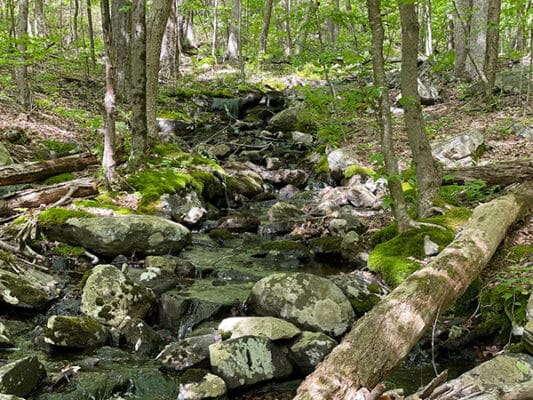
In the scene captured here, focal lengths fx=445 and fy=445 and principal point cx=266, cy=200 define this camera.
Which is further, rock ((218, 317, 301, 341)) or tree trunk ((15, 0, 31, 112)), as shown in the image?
tree trunk ((15, 0, 31, 112))

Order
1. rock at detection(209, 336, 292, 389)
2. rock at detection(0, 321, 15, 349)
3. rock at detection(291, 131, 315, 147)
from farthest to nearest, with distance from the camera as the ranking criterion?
1. rock at detection(291, 131, 315, 147)
2. rock at detection(0, 321, 15, 349)
3. rock at detection(209, 336, 292, 389)

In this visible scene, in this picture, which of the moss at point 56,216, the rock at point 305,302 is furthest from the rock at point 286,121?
the rock at point 305,302

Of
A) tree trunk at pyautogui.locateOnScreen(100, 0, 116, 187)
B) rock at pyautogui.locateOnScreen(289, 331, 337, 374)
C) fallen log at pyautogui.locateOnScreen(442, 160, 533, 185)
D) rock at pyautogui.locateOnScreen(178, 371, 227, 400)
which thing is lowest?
rock at pyautogui.locateOnScreen(289, 331, 337, 374)

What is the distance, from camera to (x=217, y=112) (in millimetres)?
→ 17719

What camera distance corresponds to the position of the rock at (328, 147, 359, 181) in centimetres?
1123

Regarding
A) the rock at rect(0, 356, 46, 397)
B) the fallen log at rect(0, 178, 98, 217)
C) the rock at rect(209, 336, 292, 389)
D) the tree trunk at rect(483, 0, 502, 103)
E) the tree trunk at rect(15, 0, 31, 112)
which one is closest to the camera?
the rock at rect(0, 356, 46, 397)

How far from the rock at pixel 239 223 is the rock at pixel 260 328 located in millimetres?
4133

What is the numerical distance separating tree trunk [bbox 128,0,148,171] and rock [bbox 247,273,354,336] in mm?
4814

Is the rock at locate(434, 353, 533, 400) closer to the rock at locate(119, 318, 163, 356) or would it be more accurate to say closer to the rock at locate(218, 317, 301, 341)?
the rock at locate(218, 317, 301, 341)

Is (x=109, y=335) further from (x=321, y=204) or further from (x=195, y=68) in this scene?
(x=195, y=68)

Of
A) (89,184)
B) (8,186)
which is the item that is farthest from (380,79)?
(8,186)

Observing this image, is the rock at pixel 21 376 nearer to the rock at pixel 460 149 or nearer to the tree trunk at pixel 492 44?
the rock at pixel 460 149

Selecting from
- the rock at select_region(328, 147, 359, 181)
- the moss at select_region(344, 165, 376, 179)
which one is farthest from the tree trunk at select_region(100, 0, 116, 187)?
the rock at select_region(328, 147, 359, 181)

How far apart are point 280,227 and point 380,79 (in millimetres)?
3728
